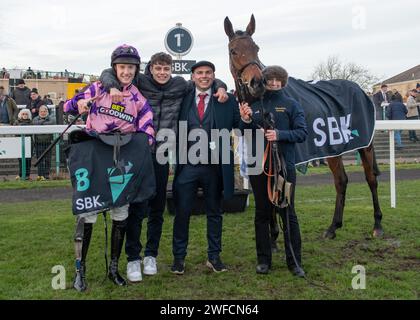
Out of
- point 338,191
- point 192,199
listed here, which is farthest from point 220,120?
point 338,191

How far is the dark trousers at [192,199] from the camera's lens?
4363 mm

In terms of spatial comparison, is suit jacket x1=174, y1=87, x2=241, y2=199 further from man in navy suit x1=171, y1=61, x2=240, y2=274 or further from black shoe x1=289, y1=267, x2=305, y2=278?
black shoe x1=289, y1=267, x2=305, y2=278

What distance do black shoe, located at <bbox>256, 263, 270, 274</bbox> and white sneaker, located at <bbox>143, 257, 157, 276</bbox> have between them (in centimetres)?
90

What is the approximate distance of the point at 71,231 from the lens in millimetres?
5797

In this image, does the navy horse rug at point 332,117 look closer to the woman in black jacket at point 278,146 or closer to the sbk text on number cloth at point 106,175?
the woman in black jacket at point 278,146

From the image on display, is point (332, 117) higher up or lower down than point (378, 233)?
higher up

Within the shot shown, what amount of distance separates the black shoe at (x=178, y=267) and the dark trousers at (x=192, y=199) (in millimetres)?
73

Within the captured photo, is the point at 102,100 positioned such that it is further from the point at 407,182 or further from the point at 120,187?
the point at 407,182

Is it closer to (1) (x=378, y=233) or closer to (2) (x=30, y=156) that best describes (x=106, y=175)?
(1) (x=378, y=233)

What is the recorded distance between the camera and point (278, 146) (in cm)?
420

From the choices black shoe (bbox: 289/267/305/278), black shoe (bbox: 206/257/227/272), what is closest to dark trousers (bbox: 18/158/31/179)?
black shoe (bbox: 206/257/227/272)

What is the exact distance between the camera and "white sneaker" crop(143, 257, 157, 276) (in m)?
4.22

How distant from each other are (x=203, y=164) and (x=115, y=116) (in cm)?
94

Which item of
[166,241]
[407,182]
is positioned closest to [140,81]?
[166,241]
